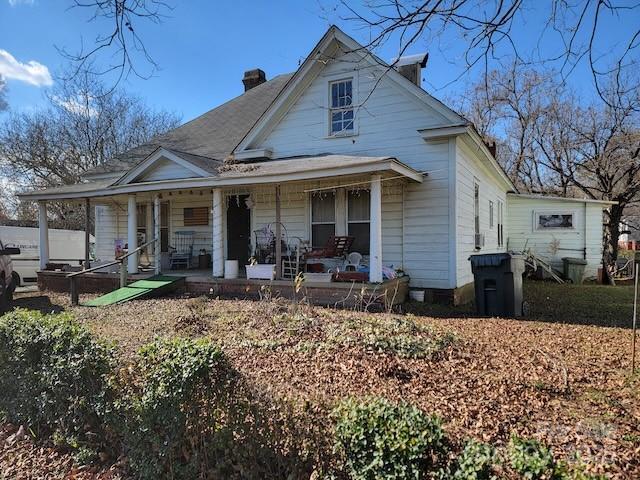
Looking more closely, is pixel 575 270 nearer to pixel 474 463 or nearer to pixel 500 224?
pixel 500 224

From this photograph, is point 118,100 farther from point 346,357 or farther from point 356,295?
point 346,357

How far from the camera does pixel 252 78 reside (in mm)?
18125

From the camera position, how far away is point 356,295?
8.49 m

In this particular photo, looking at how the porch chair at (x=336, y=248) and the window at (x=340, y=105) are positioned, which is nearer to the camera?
the porch chair at (x=336, y=248)

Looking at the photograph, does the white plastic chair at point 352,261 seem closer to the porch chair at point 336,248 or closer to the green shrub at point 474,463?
the porch chair at point 336,248

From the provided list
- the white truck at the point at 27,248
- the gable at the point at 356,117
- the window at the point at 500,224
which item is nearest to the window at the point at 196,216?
the gable at the point at 356,117

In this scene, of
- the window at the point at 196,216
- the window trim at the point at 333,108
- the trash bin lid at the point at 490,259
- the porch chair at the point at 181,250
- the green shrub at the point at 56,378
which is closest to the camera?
the green shrub at the point at 56,378

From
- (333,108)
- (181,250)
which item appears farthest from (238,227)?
(333,108)

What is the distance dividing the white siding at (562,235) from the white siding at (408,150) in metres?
9.46

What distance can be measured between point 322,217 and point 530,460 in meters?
9.53

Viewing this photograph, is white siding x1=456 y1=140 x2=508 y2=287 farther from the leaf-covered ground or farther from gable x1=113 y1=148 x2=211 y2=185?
gable x1=113 y1=148 x2=211 y2=185

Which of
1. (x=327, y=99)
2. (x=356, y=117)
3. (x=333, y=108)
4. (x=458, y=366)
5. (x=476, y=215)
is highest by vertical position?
(x=327, y=99)

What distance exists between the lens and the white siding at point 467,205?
10133mm

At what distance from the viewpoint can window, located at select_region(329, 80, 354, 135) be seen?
11.1m
